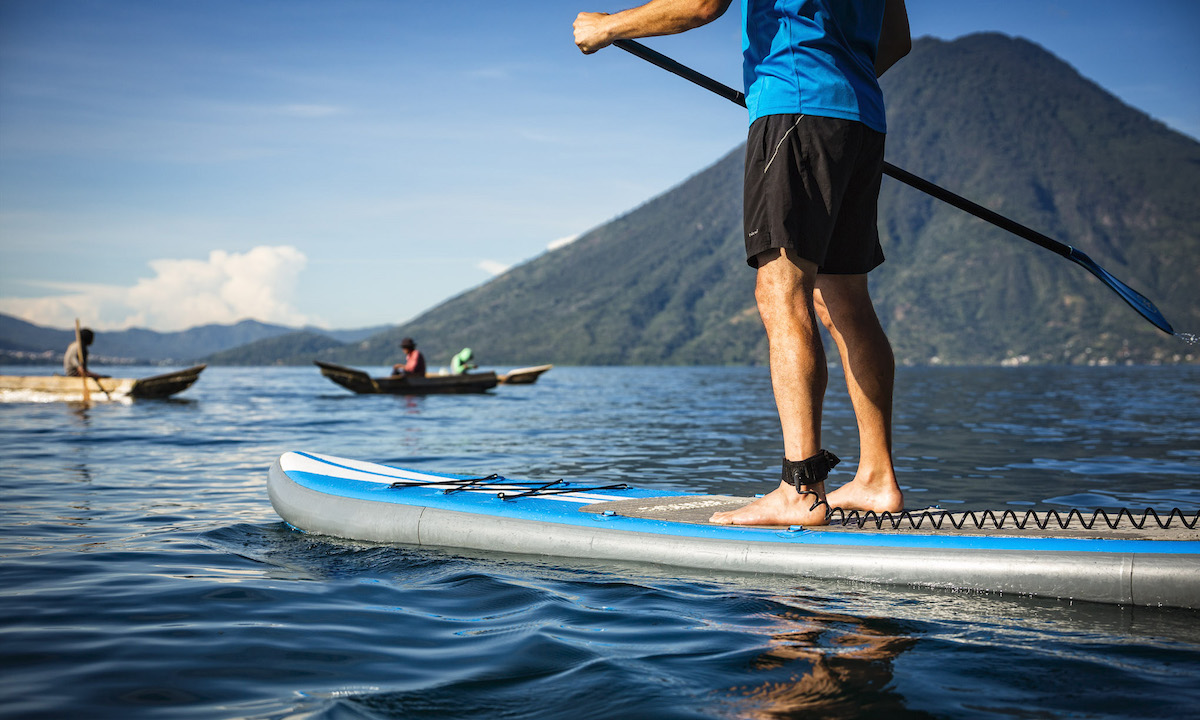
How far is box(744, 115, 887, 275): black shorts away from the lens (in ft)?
11.0

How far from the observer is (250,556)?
4.18 metres

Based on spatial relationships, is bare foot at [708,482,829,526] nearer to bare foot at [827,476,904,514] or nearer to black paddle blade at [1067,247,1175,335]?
bare foot at [827,476,904,514]

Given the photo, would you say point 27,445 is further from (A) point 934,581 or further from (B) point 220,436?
(A) point 934,581

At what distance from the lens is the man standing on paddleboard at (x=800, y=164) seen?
3377 mm

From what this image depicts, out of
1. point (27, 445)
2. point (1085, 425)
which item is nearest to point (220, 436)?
point (27, 445)

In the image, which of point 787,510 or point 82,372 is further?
point 82,372

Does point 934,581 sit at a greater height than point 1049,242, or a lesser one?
lesser

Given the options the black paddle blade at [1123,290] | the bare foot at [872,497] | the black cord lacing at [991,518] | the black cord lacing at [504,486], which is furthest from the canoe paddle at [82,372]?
the black paddle blade at [1123,290]

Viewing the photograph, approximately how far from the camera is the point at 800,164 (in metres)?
3.37

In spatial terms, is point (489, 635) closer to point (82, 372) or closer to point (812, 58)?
point (812, 58)

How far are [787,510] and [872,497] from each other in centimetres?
53

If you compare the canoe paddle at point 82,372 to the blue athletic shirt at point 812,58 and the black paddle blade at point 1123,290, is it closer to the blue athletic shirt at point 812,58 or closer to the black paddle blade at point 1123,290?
the blue athletic shirt at point 812,58

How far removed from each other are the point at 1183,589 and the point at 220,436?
466 inches

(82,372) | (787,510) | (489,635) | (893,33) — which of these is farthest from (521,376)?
(489,635)
